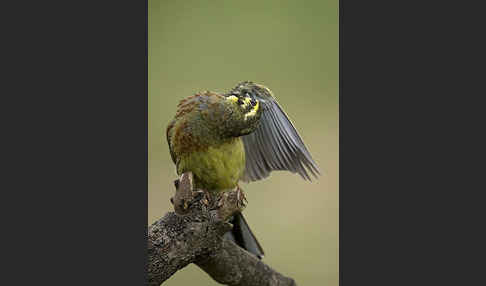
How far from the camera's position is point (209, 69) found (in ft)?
8.37

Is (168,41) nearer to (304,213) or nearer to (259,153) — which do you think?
(259,153)

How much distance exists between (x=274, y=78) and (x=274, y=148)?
0.32 metres

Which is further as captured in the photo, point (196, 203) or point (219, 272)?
point (219, 272)

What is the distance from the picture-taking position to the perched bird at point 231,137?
259 cm

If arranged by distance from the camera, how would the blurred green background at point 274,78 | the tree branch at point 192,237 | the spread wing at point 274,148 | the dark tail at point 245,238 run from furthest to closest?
the dark tail at point 245,238
the spread wing at point 274,148
the blurred green background at point 274,78
the tree branch at point 192,237

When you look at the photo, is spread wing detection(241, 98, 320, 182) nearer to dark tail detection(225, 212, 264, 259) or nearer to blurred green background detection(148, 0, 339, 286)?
blurred green background detection(148, 0, 339, 286)

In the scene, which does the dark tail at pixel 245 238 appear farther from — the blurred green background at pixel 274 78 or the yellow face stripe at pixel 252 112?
the yellow face stripe at pixel 252 112

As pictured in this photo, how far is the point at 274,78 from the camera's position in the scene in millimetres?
2645

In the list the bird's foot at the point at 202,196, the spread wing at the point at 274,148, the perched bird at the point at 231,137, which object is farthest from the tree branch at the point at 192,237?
the spread wing at the point at 274,148

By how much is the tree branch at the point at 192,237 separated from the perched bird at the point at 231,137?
0.10 meters

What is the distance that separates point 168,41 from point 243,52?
0.33 m

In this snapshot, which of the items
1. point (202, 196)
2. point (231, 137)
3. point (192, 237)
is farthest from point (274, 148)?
point (192, 237)
